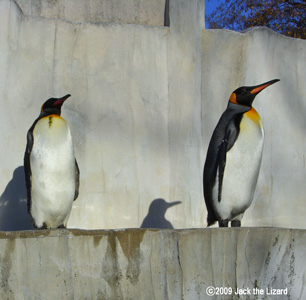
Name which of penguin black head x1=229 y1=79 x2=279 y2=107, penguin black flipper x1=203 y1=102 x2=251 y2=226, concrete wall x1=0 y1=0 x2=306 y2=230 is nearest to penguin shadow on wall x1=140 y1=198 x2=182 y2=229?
concrete wall x1=0 y1=0 x2=306 y2=230

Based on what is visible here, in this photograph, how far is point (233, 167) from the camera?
4.02m

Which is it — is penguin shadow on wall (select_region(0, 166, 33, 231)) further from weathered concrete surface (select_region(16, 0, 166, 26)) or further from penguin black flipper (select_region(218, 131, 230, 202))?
penguin black flipper (select_region(218, 131, 230, 202))

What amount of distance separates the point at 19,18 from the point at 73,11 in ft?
1.61

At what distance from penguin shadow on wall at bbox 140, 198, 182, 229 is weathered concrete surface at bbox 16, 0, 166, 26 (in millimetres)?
1386

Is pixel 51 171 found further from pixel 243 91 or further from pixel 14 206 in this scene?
pixel 243 91

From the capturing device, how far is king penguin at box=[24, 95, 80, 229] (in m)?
4.04

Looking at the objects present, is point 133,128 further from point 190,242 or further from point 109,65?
point 190,242

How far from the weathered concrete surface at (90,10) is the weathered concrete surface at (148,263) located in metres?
2.25

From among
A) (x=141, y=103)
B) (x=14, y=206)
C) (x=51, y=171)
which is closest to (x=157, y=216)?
(x=141, y=103)

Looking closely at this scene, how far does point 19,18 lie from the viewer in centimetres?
486

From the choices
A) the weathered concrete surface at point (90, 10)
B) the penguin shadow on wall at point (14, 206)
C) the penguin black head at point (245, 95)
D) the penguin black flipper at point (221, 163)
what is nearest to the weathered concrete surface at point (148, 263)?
the penguin black flipper at point (221, 163)

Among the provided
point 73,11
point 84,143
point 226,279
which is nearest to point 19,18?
point 73,11

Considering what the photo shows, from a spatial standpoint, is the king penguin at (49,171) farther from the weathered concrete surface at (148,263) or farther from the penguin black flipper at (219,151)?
the penguin black flipper at (219,151)

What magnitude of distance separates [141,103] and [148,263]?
1.82 m
